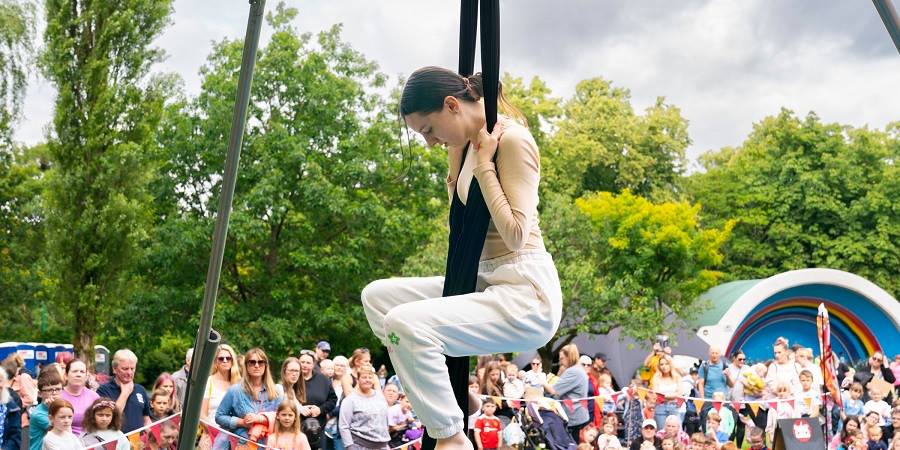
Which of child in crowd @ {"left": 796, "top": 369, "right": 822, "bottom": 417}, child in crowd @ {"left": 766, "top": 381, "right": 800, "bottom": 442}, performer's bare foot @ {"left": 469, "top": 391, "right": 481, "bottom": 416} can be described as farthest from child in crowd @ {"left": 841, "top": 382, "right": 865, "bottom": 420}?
performer's bare foot @ {"left": 469, "top": 391, "right": 481, "bottom": 416}

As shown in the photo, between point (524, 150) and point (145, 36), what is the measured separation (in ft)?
59.7

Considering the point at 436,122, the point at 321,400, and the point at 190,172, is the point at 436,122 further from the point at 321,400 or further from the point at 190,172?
the point at 190,172

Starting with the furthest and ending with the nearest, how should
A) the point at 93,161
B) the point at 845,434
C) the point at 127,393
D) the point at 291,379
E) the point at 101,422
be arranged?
the point at 93,161
the point at 845,434
the point at 291,379
the point at 127,393
the point at 101,422

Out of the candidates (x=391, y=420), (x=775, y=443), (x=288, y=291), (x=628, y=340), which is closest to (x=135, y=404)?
(x=391, y=420)

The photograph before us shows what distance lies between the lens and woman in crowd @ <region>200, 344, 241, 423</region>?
6.94 m

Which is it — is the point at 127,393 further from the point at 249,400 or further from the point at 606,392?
the point at 606,392

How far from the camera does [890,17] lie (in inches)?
123

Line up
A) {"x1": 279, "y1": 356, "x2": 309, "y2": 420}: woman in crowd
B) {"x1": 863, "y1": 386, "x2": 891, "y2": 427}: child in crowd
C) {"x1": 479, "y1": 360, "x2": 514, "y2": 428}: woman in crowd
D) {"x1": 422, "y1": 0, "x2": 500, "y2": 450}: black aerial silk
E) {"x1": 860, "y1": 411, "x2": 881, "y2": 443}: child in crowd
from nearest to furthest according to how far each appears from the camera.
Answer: {"x1": 422, "y1": 0, "x2": 500, "y2": 450}: black aerial silk, {"x1": 279, "y1": 356, "x2": 309, "y2": 420}: woman in crowd, {"x1": 479, "y1": 360, "x2": 514, "y2": 428}: woman in crowd, {"x1": 860, "y1": 411, "x2": 881, "y2": 443}: child in crowd, {"x1": 863, "y1": 386, "x2": 891, "y2": 427}: child in crowd

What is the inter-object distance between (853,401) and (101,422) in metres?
8.93

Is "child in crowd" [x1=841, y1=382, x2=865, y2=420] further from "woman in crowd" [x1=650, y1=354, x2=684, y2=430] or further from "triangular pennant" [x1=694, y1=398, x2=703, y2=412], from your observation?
"woman in crowd" [x1=650, y1=354, x2=684, y2=430]

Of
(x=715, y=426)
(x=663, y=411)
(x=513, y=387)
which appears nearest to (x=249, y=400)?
(x=513, y=387)

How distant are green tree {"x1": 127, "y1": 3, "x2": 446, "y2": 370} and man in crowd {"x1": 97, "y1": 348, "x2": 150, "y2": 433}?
12272 mm

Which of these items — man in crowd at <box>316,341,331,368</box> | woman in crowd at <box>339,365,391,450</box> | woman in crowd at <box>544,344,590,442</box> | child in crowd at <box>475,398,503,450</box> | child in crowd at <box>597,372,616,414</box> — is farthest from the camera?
child in crowd at <box>597,372,616,414</box>

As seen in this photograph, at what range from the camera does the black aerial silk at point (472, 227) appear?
276 cm
